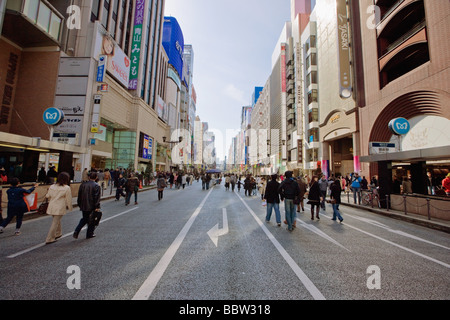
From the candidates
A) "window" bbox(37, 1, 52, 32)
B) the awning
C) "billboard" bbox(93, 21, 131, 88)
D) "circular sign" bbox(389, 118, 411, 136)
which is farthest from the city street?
"billboard" bbox(93, 21, 131, 88)

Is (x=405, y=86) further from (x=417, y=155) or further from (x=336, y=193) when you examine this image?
(x=336, y=193)

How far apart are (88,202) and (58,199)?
73cm

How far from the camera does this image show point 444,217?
354 inches

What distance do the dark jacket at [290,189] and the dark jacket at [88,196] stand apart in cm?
605

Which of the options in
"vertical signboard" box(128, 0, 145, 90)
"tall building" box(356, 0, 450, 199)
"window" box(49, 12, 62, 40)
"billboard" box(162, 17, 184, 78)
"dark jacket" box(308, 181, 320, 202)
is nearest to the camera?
"dark jacket" box(308, 181, 320, 202)

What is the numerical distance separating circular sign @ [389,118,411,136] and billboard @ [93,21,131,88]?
2916 cm

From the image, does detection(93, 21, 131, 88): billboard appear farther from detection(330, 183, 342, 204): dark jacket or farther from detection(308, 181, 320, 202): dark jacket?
detection(330, 183, 342, 204): dark jacket

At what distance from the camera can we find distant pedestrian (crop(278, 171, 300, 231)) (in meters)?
6.99

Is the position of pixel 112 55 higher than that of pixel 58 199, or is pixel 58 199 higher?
pixel 112 55

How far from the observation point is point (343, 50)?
23938 mm

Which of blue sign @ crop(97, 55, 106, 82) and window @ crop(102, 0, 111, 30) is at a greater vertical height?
window @ crop(102, 0, 111, 30)

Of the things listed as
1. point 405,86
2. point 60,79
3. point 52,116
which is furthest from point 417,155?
point 60,79

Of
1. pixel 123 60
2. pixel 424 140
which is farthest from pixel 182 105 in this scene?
pixel 424 140
